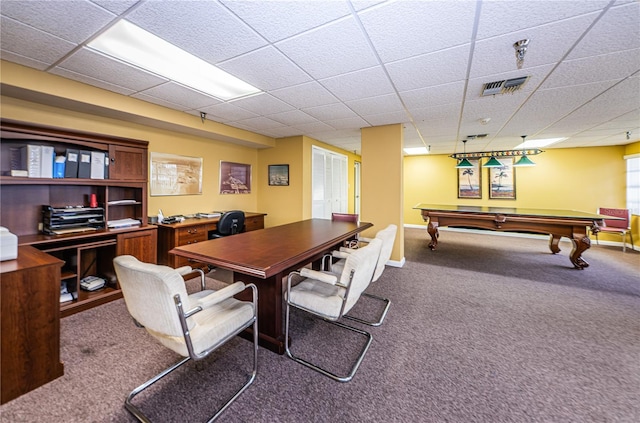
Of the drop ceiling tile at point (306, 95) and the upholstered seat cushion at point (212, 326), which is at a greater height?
the drop ceiling tile at point (306, 95)

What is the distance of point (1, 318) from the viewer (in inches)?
60.1

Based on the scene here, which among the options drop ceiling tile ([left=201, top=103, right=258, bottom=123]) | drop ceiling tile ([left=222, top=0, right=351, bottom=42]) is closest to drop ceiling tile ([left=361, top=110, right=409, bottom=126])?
drop ceiling tile ([left=201, top=103, right=258, bottom=123])

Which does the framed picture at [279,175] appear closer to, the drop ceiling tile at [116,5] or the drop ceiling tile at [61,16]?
the drop ceiling tile at [61,16]

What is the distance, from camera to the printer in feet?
5.49

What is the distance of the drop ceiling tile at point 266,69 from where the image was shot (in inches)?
85.6

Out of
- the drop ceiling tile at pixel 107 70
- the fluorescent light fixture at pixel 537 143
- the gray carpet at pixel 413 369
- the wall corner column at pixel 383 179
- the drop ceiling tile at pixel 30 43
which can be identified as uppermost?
the fluorescent light fixture at pixel 537 143

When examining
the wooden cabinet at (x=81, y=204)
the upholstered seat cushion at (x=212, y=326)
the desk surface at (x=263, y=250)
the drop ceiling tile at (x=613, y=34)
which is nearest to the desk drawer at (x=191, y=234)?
the wooden cabinet at (x=81, y=204)

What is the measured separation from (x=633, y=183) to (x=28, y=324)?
998 centimetres

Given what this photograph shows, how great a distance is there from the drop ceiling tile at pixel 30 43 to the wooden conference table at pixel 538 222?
560cm

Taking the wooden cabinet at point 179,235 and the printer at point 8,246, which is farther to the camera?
the wooden cabinet at point 179,235

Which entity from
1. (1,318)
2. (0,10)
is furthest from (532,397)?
(0,10)

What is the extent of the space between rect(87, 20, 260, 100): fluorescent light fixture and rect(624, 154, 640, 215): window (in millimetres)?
8221

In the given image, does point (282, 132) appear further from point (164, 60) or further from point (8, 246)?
point (8, 246)

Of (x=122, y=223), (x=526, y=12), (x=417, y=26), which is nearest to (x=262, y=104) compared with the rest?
(x=417, y=26)
